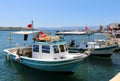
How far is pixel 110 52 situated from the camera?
27422 mm

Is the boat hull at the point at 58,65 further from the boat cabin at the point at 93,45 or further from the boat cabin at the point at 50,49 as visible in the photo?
the boat cabin at the point at 93,45

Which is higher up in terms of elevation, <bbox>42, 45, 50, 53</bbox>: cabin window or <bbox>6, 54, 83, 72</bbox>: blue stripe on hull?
<bbox>42, 45, 50, 53</bbox>: cabin window

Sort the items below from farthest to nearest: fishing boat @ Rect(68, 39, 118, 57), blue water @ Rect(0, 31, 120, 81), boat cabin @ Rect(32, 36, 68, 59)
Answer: fishing boat @ Rect(68, 39, 118, 57), boat cabin @ Rect(32, 36, 68, 59), blue water @ Rect(0, 31, 120, 81)

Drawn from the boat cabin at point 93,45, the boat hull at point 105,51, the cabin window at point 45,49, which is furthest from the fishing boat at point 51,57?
the boat hull at point 105,51

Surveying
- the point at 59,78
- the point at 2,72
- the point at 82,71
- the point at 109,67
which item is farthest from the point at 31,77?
the point at 109,67

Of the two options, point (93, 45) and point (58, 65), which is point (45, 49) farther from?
point (93, 45)

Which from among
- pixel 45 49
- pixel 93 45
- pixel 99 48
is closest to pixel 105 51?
pixel 99 48

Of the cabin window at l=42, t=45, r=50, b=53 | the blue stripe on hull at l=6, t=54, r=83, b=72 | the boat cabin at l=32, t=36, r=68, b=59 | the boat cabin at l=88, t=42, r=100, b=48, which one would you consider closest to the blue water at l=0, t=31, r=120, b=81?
the blue stripe on hull at l=6, t=54, r=83, b=72

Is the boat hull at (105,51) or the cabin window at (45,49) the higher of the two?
the cabin window at (45,49)

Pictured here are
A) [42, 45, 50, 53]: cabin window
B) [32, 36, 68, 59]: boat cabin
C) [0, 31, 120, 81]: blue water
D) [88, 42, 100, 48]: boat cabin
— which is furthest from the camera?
[88, 42, 100, 48]: boat cabin

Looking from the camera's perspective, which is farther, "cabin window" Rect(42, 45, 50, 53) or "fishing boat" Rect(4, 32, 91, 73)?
"cabin window" Rect(42, 45, 50, 53)

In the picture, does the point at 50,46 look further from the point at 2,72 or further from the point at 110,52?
the point at 110,52

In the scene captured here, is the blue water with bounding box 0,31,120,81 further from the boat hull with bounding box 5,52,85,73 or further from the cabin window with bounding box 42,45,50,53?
the cabin window with bounding box 42,45,50,53

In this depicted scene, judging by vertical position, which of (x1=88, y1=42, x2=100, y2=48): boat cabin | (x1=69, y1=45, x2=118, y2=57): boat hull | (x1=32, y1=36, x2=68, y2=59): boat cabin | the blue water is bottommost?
the blue water
